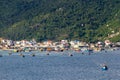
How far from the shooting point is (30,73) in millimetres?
140875

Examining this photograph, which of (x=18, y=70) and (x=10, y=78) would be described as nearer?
(x=10, y=78)

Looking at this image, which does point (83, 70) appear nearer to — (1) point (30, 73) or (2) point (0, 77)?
(1) point (30, 73)

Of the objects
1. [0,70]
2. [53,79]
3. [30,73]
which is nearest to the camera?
[53,79]

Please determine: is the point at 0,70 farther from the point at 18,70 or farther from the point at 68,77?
the point at 68,77

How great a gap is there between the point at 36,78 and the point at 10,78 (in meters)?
4.42

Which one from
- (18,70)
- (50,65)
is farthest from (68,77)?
(50,65)

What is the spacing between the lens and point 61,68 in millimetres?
154375

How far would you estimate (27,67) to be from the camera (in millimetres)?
159875

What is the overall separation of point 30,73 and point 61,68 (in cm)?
1469

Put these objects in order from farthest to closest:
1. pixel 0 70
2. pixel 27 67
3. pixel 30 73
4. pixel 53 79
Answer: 1. pixel 27 67
2. pixel 0 70
3. pixel 30 73
4. pixel 53 79

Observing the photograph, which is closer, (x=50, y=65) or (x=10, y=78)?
(x=10, y=78)

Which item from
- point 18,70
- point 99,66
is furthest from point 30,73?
point 99,66

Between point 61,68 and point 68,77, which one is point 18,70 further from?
point 68,77

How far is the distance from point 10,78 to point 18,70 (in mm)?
22130
